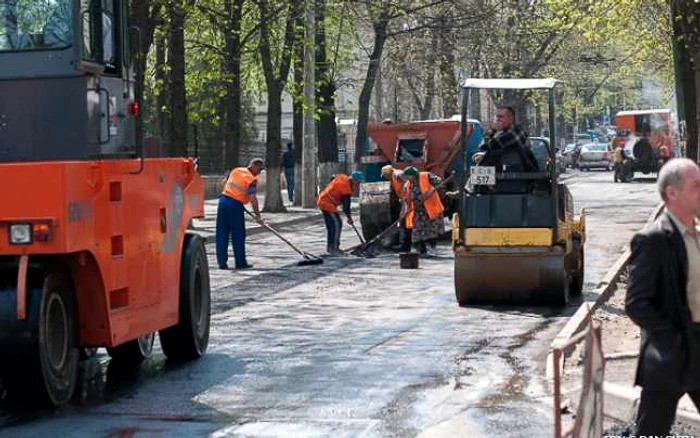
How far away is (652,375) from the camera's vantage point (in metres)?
6.36

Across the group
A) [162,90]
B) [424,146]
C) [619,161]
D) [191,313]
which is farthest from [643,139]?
[191,313]

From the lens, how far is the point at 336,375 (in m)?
11.4

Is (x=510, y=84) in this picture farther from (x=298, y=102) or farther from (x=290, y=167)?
(x=290, y=167)

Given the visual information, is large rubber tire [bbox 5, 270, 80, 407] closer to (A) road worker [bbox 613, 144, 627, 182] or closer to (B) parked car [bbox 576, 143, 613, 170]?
(A) road worker [bbox 613, 144, 627, 182]

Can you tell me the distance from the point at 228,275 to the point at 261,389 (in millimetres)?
10540

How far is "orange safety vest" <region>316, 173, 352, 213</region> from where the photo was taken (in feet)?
80.0

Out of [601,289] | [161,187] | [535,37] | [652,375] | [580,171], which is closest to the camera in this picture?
[652,375]

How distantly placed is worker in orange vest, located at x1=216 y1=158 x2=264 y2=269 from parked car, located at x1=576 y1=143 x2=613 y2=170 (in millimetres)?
53097

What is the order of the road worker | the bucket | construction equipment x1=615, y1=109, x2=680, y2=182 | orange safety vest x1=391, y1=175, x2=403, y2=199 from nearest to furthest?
the bucket, orange safety vest x1=391, y1=175, x2=403, y2=199, construction equipment x1=615, y1=109, x2=680, y2=182, the road worker

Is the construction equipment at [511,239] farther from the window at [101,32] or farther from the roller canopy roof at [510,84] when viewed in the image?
the window at [101,32]

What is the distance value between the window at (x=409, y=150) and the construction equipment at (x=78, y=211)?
17245 millimetres

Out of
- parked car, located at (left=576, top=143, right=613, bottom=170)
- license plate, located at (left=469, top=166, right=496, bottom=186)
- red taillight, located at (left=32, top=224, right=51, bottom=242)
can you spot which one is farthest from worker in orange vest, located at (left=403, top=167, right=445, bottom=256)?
parked car, located at (left=576, top=143, right=613, bottom=170)

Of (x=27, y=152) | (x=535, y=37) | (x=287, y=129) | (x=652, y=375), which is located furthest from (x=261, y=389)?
(x=287, y=129)

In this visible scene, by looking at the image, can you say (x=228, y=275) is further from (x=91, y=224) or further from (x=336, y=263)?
(x=91, y=224)
